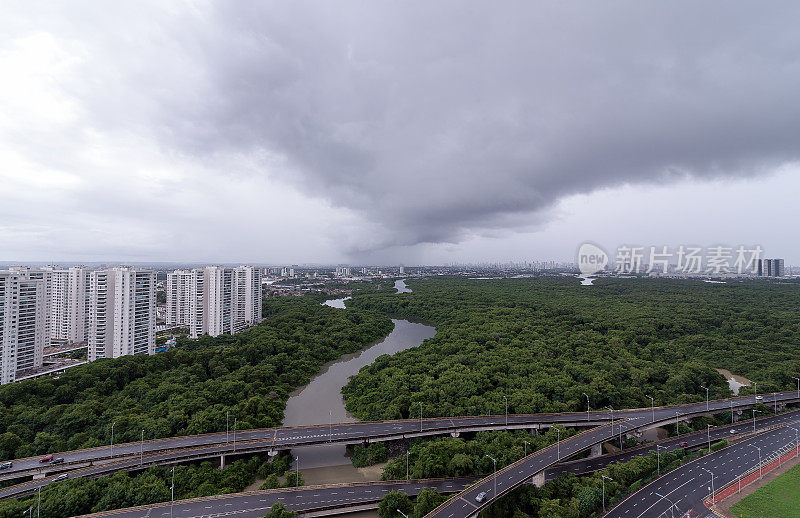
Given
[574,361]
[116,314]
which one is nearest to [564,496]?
[574,361]

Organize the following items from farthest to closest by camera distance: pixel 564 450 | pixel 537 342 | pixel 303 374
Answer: pixel 537 342, pixel 303 374, pixel 564 450

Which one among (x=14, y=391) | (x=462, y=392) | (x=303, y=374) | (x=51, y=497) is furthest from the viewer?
(x=303, y=374)

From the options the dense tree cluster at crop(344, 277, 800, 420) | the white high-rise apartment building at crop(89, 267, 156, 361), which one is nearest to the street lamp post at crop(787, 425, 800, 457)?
the dense tree cluster at crop(344, 277, 800, 420)

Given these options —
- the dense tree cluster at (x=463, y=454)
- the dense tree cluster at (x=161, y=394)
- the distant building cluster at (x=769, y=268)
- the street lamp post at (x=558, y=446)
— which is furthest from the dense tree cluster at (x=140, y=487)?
the distant building cluster at (x=769, y=268)

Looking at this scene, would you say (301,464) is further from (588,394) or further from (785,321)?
(785,321)

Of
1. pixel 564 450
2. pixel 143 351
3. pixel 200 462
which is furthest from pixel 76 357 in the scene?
pixel 564 450

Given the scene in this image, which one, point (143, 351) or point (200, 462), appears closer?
point (200, 462)

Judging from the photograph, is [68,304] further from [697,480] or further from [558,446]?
[697,480]
